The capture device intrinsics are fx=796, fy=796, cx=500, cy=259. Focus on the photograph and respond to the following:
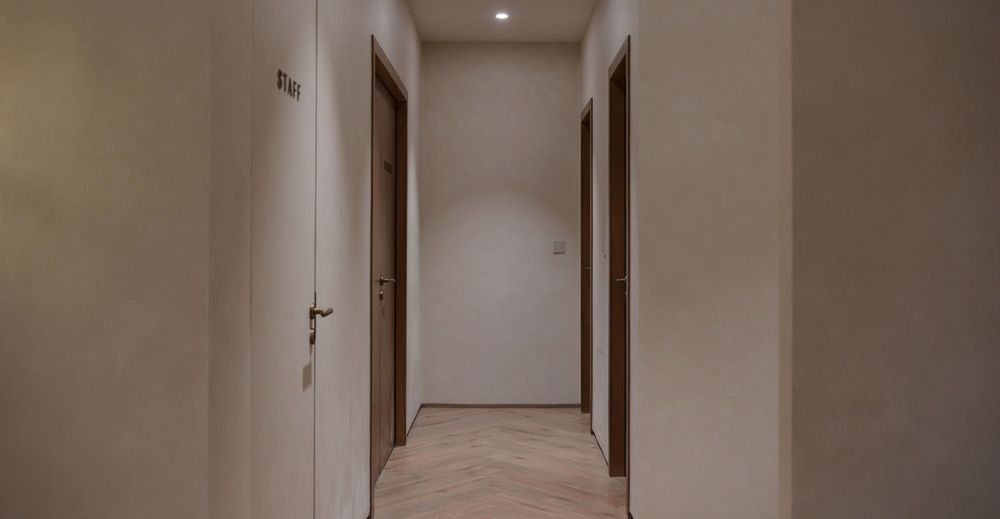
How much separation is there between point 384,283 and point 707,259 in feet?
6.43

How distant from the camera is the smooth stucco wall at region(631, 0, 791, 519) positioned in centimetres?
329

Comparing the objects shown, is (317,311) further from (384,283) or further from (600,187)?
(600,187)

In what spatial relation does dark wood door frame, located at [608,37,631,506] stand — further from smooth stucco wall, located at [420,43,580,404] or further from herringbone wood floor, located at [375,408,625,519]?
smooth stucco wall, located at [420,43,580,404]

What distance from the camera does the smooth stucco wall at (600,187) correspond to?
4449mm

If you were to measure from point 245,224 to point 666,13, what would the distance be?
7.41ft

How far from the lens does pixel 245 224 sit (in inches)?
67.6

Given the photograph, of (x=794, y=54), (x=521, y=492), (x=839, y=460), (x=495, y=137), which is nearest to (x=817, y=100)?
(x=794, y=54)

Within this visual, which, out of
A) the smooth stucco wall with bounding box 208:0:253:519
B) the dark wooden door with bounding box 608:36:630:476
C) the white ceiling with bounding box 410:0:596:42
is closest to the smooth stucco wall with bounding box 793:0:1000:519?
the smooth stucco wall with bounding box 208:0:253:519

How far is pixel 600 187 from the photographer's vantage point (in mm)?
4789

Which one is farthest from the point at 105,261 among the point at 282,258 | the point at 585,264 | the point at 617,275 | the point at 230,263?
the point at 585,264

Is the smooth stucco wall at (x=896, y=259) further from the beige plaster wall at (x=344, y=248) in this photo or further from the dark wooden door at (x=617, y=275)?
the dark wooden door at (x=617, y=275)

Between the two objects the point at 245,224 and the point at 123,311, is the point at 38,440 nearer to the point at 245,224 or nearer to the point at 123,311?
the point at 123,311

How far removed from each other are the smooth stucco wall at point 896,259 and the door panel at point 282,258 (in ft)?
4.04

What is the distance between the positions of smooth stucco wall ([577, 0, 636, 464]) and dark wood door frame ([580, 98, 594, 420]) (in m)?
0.48
